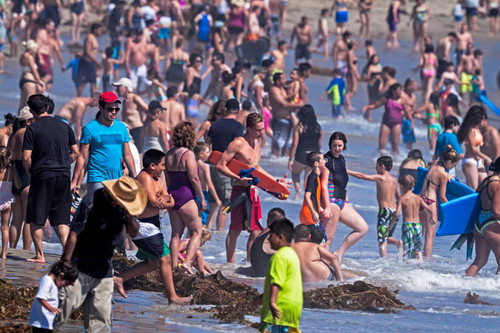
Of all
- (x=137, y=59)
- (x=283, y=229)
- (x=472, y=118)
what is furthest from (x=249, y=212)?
(x=137, y=59)

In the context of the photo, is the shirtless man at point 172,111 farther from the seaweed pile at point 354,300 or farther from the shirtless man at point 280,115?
the seaweed pile at point 354,300

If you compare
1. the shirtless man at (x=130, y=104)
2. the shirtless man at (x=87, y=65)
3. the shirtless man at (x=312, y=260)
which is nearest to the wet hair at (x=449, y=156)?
the shirtless man at (x=312, y=260)

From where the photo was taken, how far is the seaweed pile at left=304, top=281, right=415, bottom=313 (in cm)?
893

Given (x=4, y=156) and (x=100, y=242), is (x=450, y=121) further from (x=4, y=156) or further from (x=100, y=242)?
(x=100, y=242)

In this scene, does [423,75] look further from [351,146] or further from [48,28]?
[48,28]

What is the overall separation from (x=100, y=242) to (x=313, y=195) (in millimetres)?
4931

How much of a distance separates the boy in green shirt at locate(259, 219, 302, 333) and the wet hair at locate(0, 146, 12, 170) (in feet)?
12.4

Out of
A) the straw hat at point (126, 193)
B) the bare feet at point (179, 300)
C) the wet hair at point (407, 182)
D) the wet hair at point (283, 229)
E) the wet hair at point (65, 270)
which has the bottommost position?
the bare feet at point (179, 300)

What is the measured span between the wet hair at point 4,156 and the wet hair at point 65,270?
3.36 m

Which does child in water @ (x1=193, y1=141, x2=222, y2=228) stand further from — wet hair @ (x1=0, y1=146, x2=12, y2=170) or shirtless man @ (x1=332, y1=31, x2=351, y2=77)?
shirtless man @ (x1=332, y1=31, x2=351, y2=77)

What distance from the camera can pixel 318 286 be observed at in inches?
389

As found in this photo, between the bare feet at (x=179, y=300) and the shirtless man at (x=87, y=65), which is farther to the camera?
the shirtless man at (x=87, y=65)

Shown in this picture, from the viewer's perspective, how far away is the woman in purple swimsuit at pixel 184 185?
9.05 metres

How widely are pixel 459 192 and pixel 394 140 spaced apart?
850 cm
